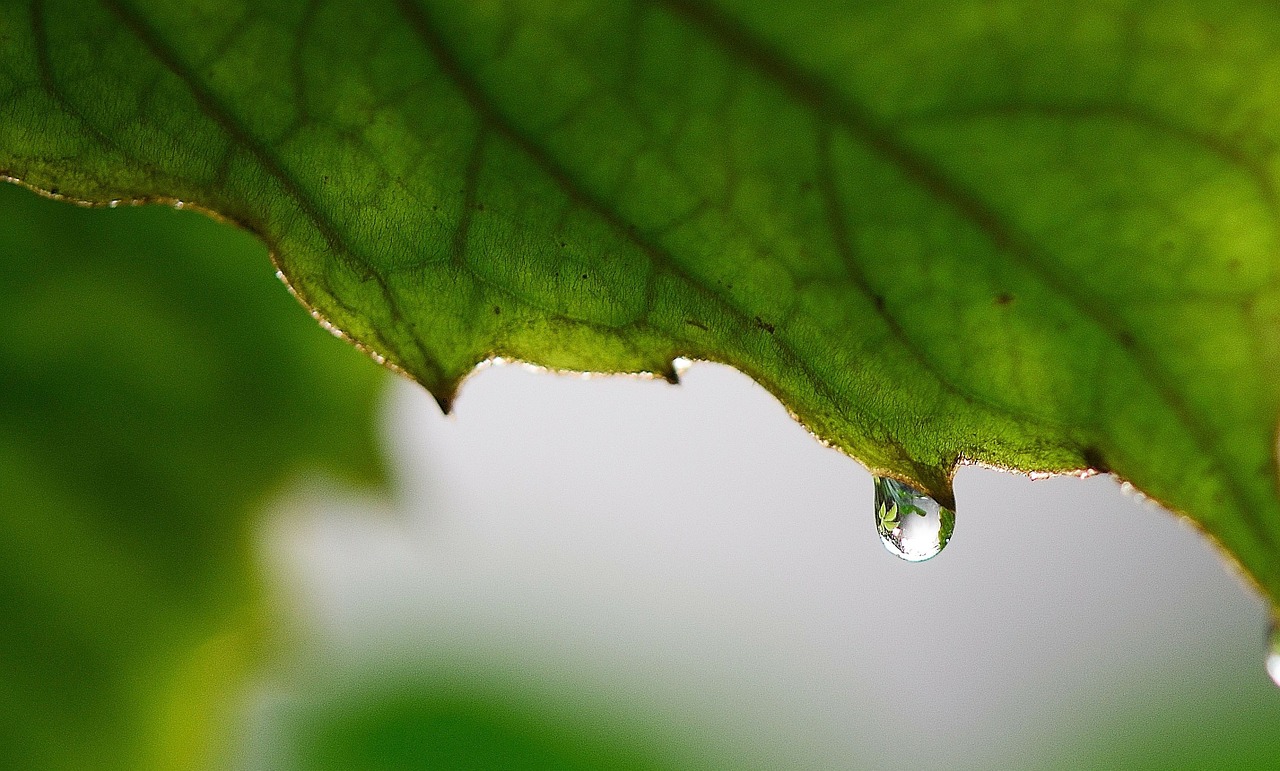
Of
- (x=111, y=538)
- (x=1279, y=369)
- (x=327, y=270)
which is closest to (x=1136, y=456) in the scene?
(x=1279, y=369)

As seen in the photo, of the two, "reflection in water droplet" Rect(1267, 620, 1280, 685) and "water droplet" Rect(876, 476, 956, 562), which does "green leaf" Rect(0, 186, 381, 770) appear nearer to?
"water droplet" Rect(876, 476, 956, 562)

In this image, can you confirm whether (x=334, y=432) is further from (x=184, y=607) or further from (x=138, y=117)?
(x=138, y=117)

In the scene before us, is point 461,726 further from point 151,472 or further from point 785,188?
point 785,188

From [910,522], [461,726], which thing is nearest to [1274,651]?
[910,522]

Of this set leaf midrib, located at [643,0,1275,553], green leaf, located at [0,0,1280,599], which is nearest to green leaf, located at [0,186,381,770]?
green leaf, located at [0,0,1280,599]

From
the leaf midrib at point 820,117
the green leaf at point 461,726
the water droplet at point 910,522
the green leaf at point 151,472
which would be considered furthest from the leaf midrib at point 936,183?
the green leaf at point 461,726
